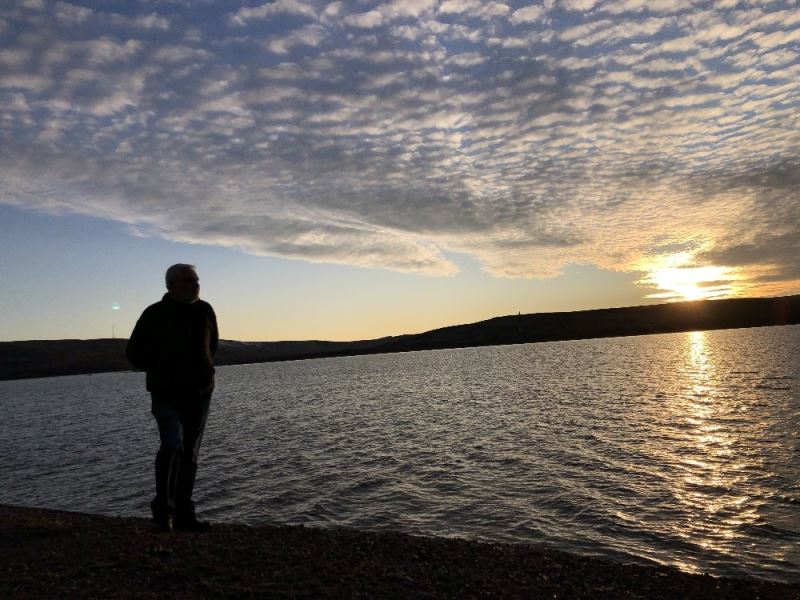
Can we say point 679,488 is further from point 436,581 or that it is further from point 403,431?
point 403,431

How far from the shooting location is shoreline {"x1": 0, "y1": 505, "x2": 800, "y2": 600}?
7691 mm

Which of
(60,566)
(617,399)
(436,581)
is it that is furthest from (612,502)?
(617,399)

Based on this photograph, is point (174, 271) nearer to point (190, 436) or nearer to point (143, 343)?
point (143, 343)

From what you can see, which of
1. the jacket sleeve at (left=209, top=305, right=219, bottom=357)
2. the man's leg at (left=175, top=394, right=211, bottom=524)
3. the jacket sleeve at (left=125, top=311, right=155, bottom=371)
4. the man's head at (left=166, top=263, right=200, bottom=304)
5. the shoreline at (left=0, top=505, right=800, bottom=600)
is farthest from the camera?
the jacket sleeve at (left=209, top=305, right=219, bottom=357)

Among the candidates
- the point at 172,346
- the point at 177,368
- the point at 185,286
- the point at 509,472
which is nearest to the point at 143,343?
the point at 172,346

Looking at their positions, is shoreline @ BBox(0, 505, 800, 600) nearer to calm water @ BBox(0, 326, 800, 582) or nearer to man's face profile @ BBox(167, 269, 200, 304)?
calm water @ BBox(0, 326, 800, 582)

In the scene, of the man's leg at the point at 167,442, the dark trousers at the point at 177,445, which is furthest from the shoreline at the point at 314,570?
the man's leg at the point at 167,442

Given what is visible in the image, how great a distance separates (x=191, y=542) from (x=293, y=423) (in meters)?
27.3

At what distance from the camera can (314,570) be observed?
8531mm

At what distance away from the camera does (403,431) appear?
29812mm

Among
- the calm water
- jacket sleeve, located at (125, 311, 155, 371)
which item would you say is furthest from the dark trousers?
the calm water

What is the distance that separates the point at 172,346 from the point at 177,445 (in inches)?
59.3

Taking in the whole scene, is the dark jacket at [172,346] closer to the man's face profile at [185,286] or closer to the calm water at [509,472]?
the man's face profile at [185,286]

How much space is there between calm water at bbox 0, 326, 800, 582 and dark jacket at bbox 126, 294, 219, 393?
7.18 metres
